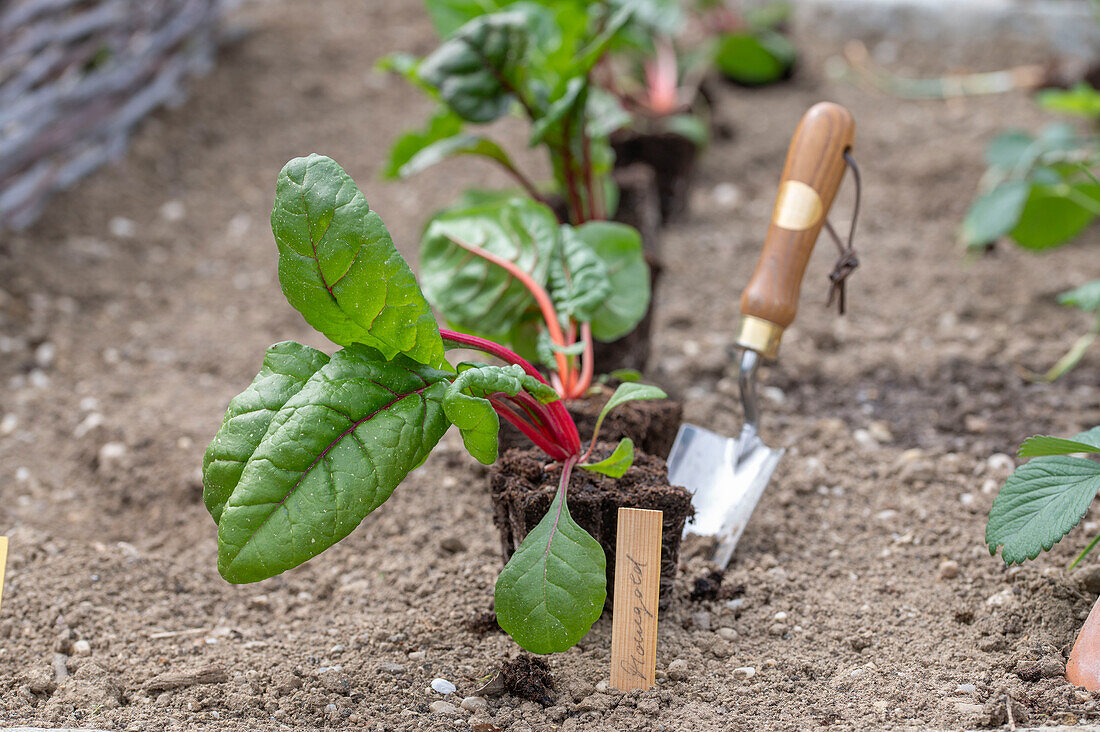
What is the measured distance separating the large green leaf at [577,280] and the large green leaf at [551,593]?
0.47m

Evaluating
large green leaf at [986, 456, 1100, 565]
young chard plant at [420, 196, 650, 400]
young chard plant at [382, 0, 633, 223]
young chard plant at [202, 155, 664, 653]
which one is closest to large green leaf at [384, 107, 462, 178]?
young chard plant at [382, 0, 633, 223]

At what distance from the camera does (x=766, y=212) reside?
9.05 feet

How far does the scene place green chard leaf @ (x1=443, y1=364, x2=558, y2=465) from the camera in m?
1.05

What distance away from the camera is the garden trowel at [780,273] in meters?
1.40

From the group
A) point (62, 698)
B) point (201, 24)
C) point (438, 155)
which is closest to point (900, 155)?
point (438, 155)

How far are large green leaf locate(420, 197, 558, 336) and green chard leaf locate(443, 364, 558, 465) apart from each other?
454 mm

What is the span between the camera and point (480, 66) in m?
1.80

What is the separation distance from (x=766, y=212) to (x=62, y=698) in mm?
2236

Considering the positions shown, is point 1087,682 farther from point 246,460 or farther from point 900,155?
point 900,155

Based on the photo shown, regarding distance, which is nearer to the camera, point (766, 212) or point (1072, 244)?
point (1072, 244)

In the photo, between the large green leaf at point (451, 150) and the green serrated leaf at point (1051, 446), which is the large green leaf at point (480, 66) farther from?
the green serrated leaf at point (1051, 446)

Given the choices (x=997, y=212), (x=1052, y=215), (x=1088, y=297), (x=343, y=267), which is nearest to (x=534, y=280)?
(x=343, y=267)

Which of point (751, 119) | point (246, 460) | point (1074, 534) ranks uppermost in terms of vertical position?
point (246, 460)

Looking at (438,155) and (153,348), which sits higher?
(438,155)
